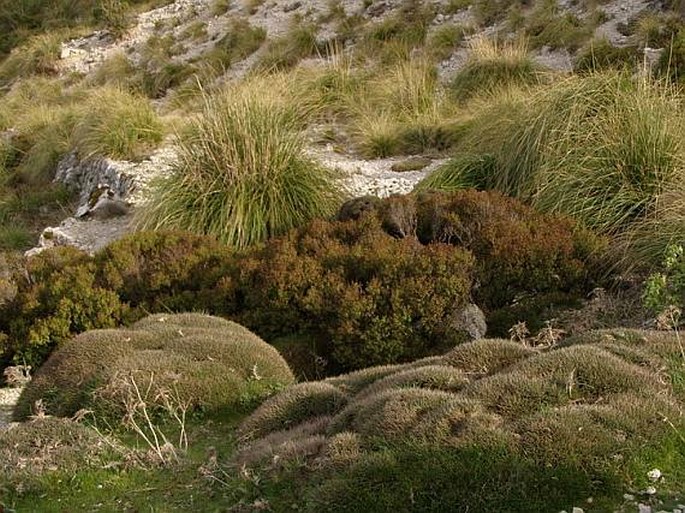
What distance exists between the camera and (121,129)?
1534cm

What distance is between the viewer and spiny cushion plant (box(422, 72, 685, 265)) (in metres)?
8.26

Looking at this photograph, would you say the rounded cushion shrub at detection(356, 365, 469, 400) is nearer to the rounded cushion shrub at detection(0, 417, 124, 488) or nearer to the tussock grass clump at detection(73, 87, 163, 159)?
the rounded cushion shrub at detection(0, 417, 124, 488)

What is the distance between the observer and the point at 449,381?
172 inches

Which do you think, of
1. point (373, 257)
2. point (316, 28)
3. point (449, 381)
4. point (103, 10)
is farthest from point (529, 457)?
point (103, 10)

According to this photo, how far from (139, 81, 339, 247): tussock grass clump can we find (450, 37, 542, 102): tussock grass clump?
5.03 m

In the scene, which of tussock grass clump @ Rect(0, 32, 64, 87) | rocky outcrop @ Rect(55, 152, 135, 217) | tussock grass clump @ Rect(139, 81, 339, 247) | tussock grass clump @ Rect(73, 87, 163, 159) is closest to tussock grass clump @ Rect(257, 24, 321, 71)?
tussock grass clump @ Rect(73, 87, 163, 159)

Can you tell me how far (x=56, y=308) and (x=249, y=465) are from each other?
477cm

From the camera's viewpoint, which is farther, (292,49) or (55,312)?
(292,49)

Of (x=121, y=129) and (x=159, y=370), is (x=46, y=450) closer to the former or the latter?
(x=159, y=370)

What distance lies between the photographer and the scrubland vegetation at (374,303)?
3.75m

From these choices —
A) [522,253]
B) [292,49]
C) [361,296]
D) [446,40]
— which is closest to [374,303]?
[361,296]

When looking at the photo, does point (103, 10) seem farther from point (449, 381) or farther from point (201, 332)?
point (449, 381)

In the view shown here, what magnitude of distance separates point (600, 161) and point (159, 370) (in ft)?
17.0

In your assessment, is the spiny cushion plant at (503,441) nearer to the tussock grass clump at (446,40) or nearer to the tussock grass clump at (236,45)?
the tussock grass clump at (446,40)
